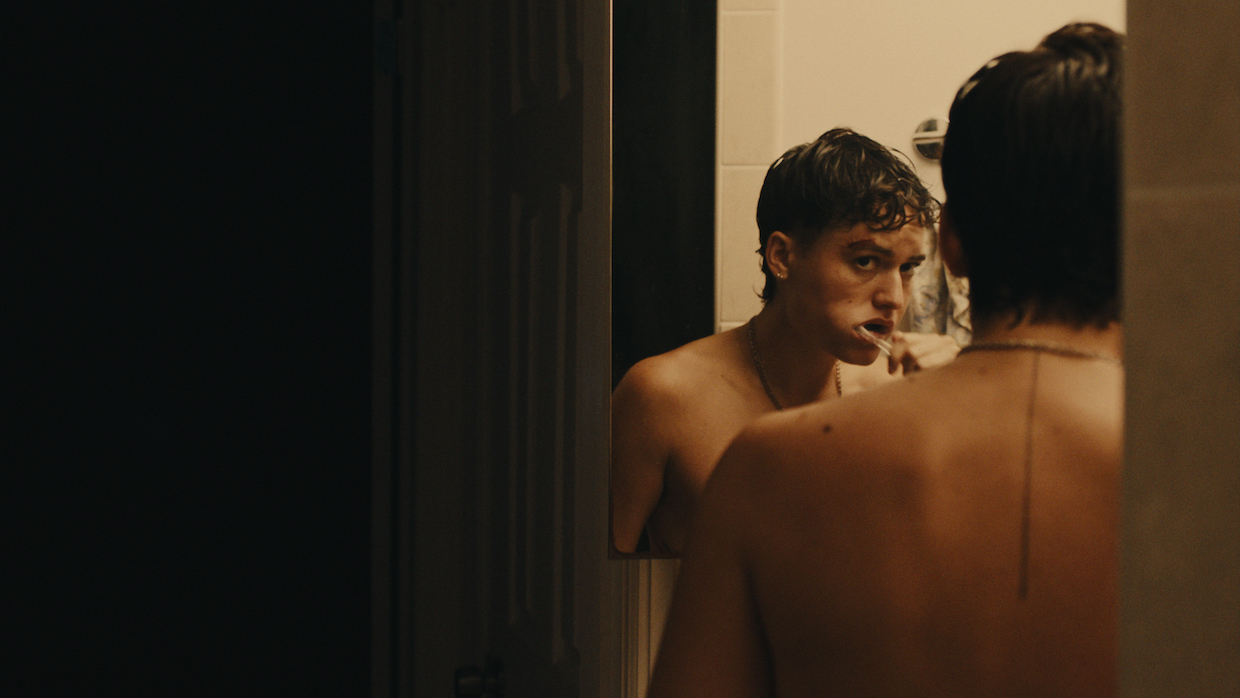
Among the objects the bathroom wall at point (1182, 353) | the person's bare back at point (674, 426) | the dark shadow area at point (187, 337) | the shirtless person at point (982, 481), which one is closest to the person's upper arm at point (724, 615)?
the shirtless person at point (982, 481)

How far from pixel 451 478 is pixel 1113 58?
1.17 meters

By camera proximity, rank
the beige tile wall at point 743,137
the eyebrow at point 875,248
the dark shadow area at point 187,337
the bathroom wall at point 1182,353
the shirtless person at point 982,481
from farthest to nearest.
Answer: the dark shadow area at point 187,337 → the beige tile wall at point 743,137 → the eyebrow at point 875,248 → the shirtless person at point 982,481 → the bathroom wall at point 1182,353

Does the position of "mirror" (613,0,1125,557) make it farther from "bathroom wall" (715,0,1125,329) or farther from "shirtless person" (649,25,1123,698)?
"shirtless person" (649,25,1123,698)

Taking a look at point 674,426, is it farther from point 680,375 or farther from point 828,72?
point 828,72

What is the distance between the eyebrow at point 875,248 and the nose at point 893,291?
2 cm

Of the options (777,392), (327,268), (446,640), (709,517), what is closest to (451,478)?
(446,640)

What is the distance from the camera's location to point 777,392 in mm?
851

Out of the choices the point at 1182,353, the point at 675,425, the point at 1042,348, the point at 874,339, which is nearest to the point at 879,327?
the point at 874,339

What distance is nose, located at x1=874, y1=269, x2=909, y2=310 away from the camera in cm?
79

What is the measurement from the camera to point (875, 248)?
31.2 inches

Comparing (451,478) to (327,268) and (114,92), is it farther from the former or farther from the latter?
(114,92)

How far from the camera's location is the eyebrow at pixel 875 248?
789 mm

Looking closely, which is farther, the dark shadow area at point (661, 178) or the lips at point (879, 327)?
the dark shadow area at point (661, 178)

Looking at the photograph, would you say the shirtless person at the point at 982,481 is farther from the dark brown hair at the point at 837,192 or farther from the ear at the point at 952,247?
the dark brown hair at the point at 837,192
